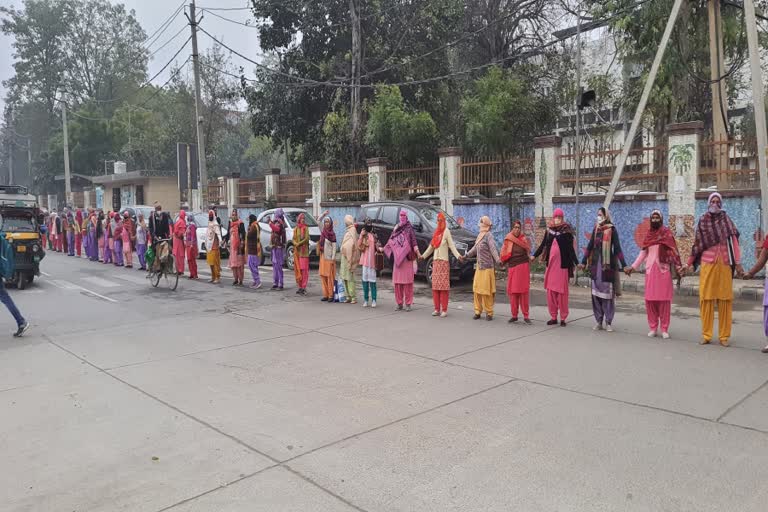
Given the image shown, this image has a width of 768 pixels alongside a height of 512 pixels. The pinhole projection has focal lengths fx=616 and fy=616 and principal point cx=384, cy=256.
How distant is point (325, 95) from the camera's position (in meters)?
26.9

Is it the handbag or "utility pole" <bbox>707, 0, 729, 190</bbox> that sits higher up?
"utility pole" <bbox>707, 0, 729, 190</bbox>

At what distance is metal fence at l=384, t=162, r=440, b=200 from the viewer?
18875 millimetres

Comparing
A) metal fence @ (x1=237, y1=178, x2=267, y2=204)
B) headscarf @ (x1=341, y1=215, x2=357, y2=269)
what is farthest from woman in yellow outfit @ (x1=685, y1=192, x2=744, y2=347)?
metal fence @ (x1=237, y1=178, x2=267, y2=204)

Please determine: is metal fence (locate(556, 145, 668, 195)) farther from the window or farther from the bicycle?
the bicycle

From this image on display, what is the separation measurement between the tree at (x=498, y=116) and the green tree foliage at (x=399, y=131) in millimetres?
1417

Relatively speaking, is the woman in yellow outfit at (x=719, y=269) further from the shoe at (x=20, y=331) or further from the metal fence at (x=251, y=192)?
the metal fence at (x=251, y=192)

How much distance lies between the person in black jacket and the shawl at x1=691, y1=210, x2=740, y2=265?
1642 millimetres

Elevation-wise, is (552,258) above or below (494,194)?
below

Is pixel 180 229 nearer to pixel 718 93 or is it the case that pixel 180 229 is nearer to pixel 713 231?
pixel 713 231

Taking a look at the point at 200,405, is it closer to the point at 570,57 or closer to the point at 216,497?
the point at 216,497

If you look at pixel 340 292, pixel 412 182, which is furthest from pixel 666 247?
pixel 412 182

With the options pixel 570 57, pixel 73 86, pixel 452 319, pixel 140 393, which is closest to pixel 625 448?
pixel 140 393

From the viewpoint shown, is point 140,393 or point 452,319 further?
point 452,319

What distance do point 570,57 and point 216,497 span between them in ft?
83.3
